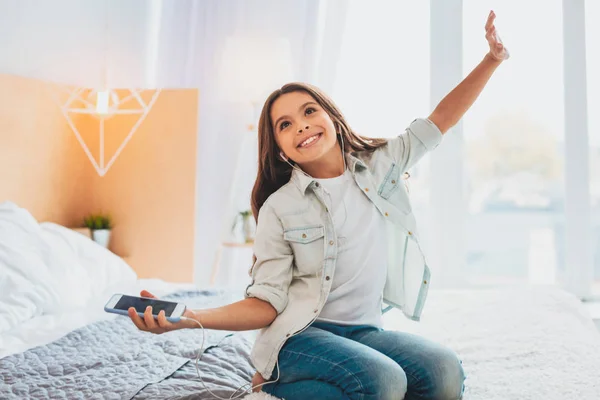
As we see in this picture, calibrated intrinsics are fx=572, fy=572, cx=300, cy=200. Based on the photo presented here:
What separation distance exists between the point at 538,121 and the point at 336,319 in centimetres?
213

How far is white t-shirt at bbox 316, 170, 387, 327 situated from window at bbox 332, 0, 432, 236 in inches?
64.6

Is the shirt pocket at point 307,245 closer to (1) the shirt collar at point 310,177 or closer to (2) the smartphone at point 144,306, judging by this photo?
(1) the shirt collar at point 310,177

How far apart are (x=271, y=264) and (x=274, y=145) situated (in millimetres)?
301

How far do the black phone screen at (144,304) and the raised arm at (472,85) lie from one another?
77cm

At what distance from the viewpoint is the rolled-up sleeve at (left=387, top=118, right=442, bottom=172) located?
1.38 meters

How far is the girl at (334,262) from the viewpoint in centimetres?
108

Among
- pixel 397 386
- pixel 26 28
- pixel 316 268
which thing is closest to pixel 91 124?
pixel 26 28

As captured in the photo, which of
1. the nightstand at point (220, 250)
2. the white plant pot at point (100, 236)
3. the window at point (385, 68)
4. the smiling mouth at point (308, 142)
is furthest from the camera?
the window at point (385, 68)

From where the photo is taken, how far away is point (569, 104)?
2773 mm

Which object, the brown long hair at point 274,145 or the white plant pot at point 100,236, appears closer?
the brown long hair at point 274,145

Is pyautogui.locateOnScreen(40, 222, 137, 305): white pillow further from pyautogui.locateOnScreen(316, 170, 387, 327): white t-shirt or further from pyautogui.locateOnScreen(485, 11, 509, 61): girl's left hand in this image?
pyautogui.locateOnScreen(485, 11, 509, 61): girl's left hand

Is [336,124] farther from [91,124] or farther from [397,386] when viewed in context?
[91,124]

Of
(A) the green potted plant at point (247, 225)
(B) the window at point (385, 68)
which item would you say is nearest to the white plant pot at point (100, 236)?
(A) the green potted plant at point (247, 225)

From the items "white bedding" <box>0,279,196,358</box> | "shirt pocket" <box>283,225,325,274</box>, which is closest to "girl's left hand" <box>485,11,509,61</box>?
"shirt pocket" <box>283,225,325,274</box>
